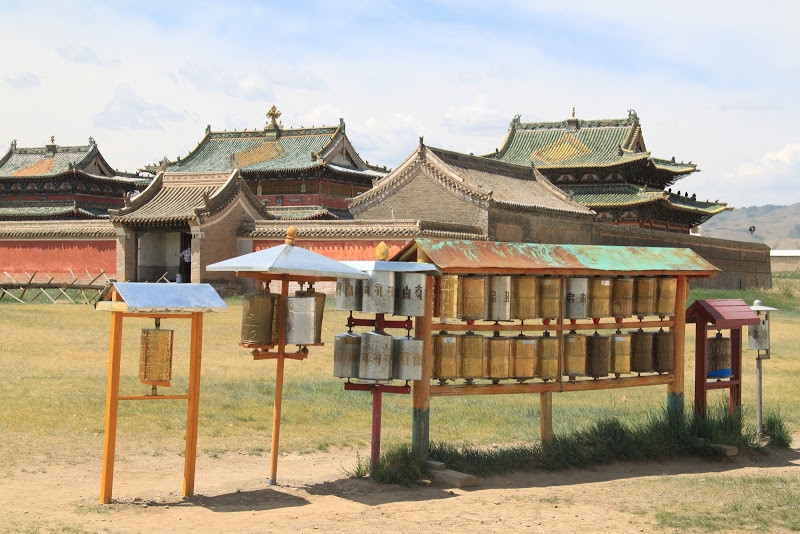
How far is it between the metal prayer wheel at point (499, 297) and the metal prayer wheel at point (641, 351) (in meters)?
1.82

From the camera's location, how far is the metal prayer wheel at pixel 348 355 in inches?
385

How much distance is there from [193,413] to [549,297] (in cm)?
385

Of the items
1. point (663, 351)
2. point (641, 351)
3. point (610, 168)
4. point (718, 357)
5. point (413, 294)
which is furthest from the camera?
point (610, 168)

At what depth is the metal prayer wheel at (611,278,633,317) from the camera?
36.3 feet

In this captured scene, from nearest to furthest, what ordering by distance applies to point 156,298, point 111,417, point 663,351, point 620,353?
1. point 111,417
2. point 156,298
3. point 620,353
4. point 663,351

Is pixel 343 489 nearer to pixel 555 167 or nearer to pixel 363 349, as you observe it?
pixel 363 349

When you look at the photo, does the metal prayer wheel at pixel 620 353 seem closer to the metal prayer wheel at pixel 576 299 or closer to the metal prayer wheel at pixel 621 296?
the metal prayer wheel at pixel 621 296

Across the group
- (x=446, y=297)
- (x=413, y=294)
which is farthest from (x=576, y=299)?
(x=413, y=294)

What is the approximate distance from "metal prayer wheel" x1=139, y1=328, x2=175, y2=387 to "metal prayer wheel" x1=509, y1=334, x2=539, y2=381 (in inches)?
135

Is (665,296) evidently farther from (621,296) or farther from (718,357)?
(718,357)

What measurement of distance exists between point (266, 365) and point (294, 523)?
10.1m

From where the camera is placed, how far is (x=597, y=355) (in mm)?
10867

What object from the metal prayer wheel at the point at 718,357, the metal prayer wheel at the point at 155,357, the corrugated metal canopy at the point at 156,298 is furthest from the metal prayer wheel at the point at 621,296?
the metal prayer wheel at the point at 155,357

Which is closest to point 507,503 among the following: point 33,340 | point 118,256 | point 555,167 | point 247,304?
point 247,304
